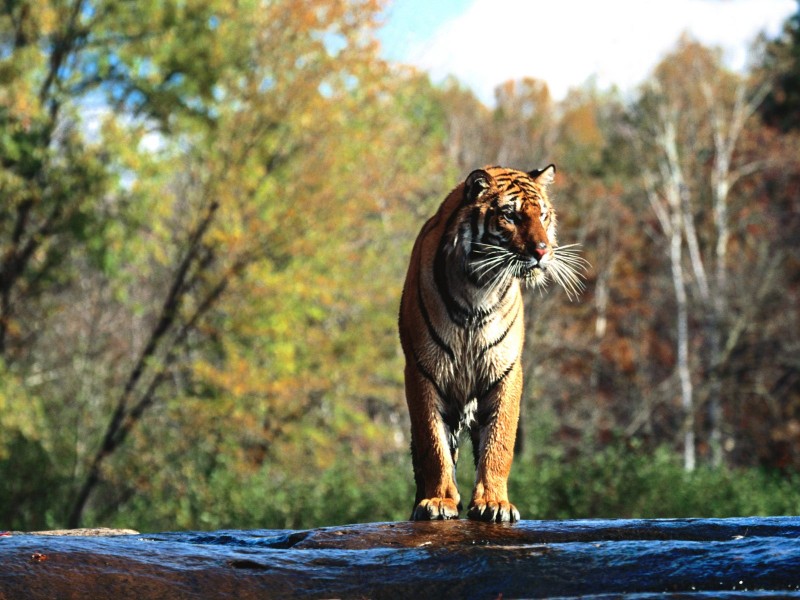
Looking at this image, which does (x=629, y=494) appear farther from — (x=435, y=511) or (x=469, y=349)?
(x=435, y=511)

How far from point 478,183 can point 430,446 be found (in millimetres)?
1386

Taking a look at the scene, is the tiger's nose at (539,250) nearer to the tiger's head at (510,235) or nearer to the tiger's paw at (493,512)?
the tiger's head at (510,235)

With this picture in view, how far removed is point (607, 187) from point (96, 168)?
82.7 feet

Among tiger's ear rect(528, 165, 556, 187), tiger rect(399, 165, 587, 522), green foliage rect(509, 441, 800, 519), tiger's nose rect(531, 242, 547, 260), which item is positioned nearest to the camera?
tiger's nose rect(531, 242, 547, 260)

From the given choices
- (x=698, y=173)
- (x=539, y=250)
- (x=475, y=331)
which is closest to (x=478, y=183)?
(x=539, y=250)

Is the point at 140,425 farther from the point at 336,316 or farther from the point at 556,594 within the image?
the point at 556,594

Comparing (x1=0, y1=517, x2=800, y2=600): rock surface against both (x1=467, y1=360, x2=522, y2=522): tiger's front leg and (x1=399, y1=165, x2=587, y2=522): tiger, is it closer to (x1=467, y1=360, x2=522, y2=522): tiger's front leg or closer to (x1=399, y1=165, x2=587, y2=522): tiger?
(x1=467, y1=360, x2=522, y2=522): tiger's front leg

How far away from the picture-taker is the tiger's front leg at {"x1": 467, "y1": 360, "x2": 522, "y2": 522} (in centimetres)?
528

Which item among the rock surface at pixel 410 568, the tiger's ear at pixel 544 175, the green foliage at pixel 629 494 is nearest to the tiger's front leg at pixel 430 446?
the rock surface at pixel 410 568

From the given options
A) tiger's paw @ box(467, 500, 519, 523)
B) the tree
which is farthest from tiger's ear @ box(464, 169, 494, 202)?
the tree

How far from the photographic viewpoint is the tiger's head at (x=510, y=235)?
530 centimetres

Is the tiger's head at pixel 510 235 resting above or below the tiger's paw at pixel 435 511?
above

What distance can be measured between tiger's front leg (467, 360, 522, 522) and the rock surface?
26.2 inches

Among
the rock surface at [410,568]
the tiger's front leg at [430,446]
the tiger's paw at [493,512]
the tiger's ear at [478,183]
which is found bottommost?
the rock surface at [410,568]
